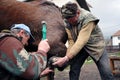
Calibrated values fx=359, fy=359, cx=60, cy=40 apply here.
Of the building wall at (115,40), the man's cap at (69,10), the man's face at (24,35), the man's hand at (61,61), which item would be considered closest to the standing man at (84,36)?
the man's cap at (69,10)

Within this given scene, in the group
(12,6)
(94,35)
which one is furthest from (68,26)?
(12,6)

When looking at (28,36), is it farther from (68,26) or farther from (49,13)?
(68,26)

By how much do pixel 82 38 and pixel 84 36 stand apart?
0.06 m

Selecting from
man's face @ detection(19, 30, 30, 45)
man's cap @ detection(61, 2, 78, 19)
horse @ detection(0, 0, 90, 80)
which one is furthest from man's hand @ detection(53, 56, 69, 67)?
man's face @ detection(19, 30, 30, 45)

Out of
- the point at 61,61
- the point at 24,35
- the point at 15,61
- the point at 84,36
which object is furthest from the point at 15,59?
the point at 84,36

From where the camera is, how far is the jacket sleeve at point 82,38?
5.16 metres

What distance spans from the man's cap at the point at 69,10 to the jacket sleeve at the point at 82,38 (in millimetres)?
310

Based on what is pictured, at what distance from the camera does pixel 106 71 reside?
5.89 metres

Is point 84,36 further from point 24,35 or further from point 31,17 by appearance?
point 24,35

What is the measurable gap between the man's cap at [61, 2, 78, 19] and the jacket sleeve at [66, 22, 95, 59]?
31 centimetres

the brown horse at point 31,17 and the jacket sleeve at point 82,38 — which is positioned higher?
the brown horse at point 31,17

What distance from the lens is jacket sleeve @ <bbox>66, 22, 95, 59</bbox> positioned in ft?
16.9

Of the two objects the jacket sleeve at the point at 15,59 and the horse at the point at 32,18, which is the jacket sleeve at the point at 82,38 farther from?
the jacket sleeve at the point at 15,59

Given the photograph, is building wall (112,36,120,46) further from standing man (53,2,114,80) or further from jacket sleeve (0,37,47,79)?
jacket sleeve (0,37,47,79)
